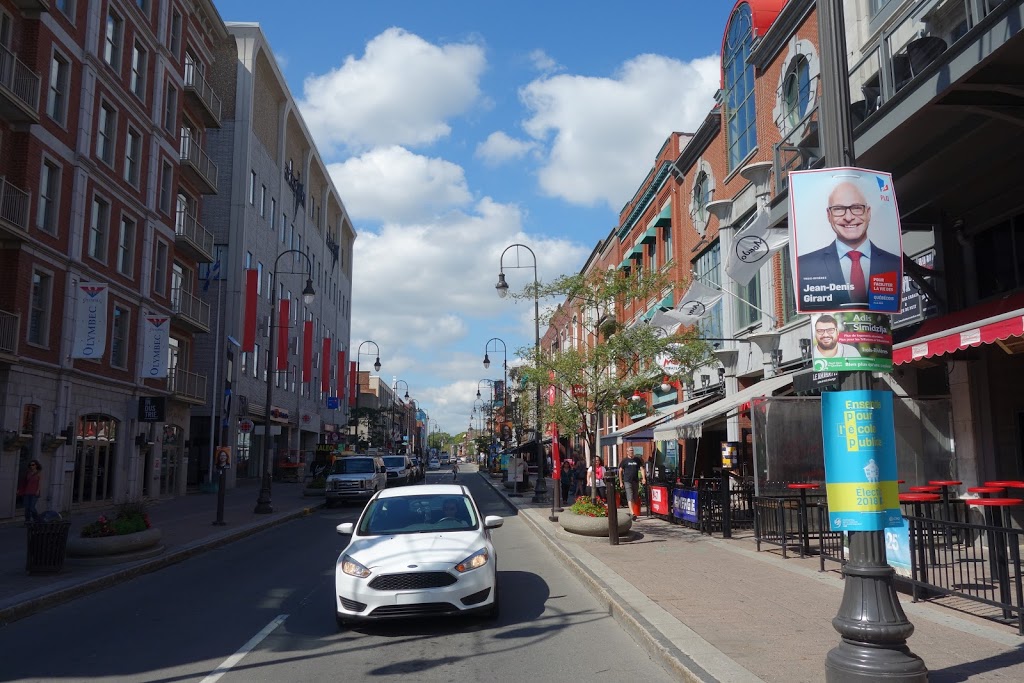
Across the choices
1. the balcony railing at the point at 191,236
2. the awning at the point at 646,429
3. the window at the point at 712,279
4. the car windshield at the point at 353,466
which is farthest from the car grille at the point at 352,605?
the balcony railing at the point at 191,236

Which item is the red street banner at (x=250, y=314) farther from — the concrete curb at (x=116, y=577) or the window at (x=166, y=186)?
the concrete curb at (x=116, y=577)

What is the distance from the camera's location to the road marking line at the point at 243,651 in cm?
683

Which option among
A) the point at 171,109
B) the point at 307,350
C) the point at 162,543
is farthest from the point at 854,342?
the point at 307,350

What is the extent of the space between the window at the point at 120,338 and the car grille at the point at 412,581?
2287 cm

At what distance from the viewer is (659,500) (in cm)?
2022

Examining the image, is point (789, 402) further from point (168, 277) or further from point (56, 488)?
point (168, 277)

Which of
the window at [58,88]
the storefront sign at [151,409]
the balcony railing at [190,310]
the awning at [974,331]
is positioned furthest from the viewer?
the balcony railing at [190,310]

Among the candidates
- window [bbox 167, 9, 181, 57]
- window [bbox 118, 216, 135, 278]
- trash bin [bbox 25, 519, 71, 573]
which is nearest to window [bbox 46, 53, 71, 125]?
window [bbox 118, 216, 135, 278]

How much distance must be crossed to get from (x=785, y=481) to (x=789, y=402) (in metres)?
1.41

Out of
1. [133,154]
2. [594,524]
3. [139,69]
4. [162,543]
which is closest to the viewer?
[162,543]

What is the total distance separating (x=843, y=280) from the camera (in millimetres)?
5828

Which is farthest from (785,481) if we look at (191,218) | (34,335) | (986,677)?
(191,218)

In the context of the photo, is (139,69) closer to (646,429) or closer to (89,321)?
(89,321)

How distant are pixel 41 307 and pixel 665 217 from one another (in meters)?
21.2
